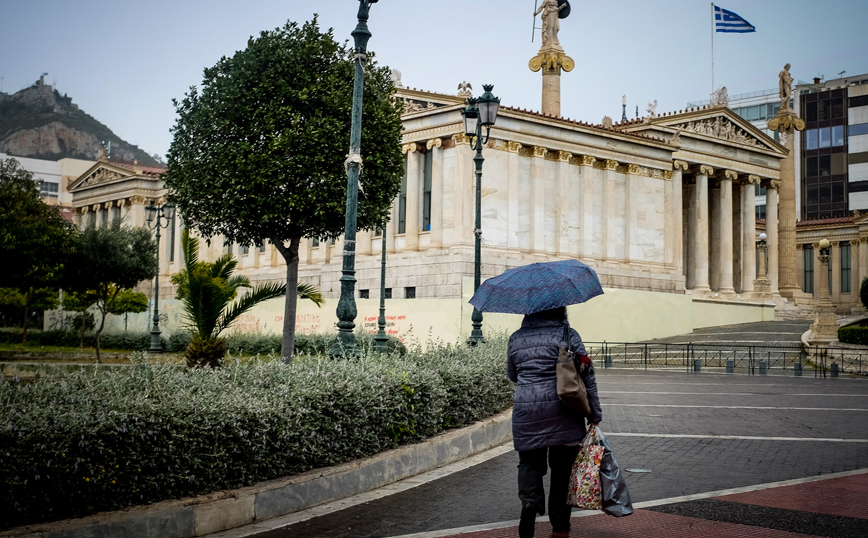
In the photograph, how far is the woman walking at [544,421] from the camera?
6207mm

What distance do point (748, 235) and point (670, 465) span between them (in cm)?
4340

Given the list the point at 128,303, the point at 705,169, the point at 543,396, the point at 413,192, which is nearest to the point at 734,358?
the point at 413,192

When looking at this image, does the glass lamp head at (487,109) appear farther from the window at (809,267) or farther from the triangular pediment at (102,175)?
the window at (809,267)

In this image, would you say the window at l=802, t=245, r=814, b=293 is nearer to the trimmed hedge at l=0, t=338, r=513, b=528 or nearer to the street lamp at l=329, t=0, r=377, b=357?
the street lamp at l=329, t=0, r=377, b=357

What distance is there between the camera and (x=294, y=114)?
18641 millimetres

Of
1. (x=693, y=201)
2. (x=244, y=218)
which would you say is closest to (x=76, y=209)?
(x=693, y=201)

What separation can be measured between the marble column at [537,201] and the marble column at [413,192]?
207 inches

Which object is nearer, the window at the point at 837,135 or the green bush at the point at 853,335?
the green bush at the point at 853,335

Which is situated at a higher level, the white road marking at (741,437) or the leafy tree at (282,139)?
the leafy tree at (282,139)

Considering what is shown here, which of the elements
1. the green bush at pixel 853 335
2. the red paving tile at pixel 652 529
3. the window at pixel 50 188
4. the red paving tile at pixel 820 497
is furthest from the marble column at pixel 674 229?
the window at pixel 50 188

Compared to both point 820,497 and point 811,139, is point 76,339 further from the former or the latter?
point 811,139

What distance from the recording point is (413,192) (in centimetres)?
3800

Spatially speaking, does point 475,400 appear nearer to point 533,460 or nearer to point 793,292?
point 533,460

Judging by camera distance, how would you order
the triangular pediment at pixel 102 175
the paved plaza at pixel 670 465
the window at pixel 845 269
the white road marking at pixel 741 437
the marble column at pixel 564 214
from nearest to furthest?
the paved plaza at pixel 670 465 → the white road marking at pixel 741 437 → the marble column at pixel 564 214 → the window at pixel 845 269 → the triangular pediment at pixel 102 175
